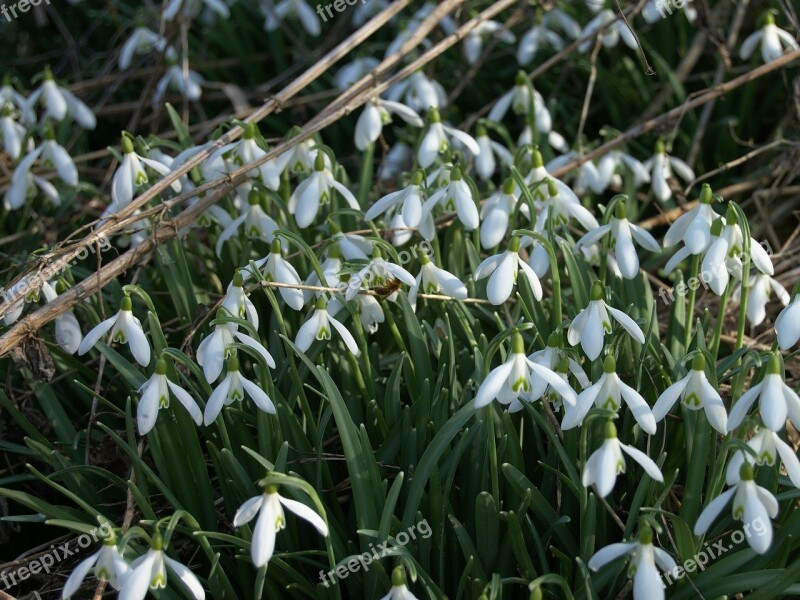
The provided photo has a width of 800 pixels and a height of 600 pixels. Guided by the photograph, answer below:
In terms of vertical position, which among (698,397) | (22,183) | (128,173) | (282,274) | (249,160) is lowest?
(698,397)

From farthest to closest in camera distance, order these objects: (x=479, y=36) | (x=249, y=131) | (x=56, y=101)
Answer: (x=479, y=36) < (x=56, y=101) < (x=249, y=131)

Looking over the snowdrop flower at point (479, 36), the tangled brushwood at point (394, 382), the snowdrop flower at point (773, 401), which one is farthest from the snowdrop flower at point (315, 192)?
the snowdrop flower at point (479, 36)

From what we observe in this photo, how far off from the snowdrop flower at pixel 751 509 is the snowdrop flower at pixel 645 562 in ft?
0.29

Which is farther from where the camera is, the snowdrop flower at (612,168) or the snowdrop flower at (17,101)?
the snowdrop flower at (17,101)

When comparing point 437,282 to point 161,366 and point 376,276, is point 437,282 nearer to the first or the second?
point 376,276

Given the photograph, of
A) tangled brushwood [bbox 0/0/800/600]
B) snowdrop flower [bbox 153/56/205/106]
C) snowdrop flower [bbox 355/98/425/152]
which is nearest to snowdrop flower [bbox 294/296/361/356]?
tangled brushwood [bbox 0/0/800/600]

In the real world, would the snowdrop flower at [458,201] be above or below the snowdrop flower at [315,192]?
below

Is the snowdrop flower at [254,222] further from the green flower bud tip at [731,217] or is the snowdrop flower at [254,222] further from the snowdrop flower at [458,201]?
the green flower bud tip at [731,217]

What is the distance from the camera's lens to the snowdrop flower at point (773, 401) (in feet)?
5.09

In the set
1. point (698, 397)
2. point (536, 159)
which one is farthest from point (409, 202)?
point (698, 397)

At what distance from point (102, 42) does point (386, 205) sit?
2.86 meters

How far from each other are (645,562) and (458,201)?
2.94ft

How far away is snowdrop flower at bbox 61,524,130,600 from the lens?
1.53 metres

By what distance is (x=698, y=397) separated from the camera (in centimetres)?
168
